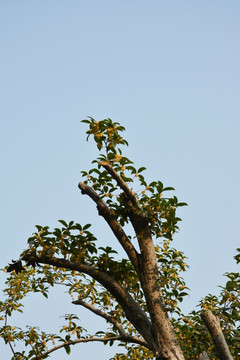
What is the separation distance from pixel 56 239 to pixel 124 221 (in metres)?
0.90

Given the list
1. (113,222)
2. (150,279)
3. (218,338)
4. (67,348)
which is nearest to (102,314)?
(67,348)

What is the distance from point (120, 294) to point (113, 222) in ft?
2.87

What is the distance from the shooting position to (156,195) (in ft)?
15.5

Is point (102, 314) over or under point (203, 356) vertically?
over

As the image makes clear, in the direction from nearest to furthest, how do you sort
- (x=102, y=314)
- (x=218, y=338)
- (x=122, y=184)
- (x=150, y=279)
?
(x=218, y=338) → (x=150, y=279) → (x=122, y=184) → (x=102, y=314)

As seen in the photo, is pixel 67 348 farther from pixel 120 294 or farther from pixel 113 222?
pixel 113 222

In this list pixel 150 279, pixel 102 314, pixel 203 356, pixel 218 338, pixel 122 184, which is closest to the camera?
pixel 218 338

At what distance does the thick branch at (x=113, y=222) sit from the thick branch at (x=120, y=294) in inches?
13.8

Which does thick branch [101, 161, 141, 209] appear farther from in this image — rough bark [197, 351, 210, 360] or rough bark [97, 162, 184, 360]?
rough bark [197, 351, 210, 360]

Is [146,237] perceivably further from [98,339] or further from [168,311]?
[98,339]

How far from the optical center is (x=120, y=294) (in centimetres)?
431

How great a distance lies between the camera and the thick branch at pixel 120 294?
4.10 meters

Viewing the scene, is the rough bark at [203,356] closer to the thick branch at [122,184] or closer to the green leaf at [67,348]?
the green leaf at [67,348]


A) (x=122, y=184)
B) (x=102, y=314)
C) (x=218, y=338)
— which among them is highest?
(x=122, y=184)
